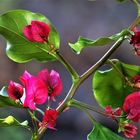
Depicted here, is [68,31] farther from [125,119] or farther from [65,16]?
[125,119]

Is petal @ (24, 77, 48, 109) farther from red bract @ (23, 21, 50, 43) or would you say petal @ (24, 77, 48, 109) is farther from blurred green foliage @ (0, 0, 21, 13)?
blurred green foliage @ (0, 0, 21, 13)

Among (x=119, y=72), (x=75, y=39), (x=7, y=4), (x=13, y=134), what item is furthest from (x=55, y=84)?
(x=7, y=4)

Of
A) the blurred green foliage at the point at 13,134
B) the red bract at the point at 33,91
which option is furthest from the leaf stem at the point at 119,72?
the blurred green foliage at the point at 13,134

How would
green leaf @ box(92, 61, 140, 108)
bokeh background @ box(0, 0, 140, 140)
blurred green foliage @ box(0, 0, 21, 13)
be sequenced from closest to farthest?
1. green leaf @ box(92, 61, 140, 108)
2. bokeh background @ box(0, 0, 140, 140)
3. blurred green foliage @ box(0, 0, 21, 13)

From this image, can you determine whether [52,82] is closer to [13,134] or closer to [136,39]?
[136,39]

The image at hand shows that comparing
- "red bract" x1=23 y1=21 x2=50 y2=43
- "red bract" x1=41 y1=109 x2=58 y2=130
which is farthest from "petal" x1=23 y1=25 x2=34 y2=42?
"red bract" x1=41 y1=109 x2=58 y2=130

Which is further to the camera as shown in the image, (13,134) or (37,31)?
(13,134)

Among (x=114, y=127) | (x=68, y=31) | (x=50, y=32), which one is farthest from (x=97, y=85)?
(x=68, y=31)
